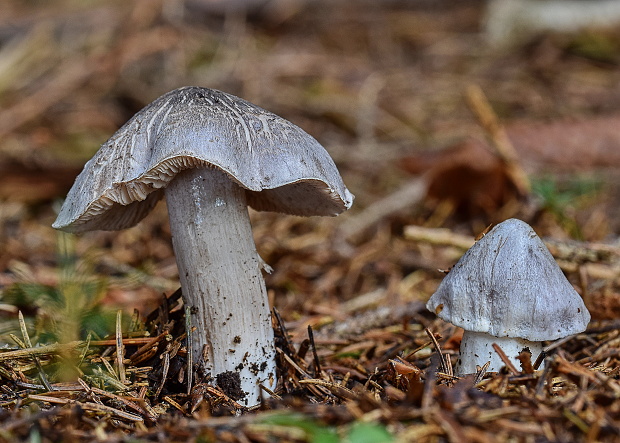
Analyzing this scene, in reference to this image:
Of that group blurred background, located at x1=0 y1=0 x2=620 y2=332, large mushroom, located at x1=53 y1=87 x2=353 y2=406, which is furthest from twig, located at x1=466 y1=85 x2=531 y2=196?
large mushroom, located at x1=53 y1=87 x2=353 y2=406

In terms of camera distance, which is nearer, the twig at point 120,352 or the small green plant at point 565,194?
the twig at point 120,352

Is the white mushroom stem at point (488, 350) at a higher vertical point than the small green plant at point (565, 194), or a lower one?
lower

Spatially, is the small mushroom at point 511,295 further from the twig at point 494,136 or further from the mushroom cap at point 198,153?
the twig at point 494,136

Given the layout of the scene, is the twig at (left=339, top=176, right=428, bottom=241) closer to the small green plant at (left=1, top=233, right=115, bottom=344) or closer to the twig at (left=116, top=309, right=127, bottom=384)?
the small green plant at (left=1, top=233, right=115, bottom=344)

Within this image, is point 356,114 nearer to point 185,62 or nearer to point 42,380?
point 185,62

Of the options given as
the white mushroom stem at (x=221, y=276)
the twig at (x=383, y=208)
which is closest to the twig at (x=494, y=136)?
the twig at (x=383, y=208)

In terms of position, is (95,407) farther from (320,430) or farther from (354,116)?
(354,116)
